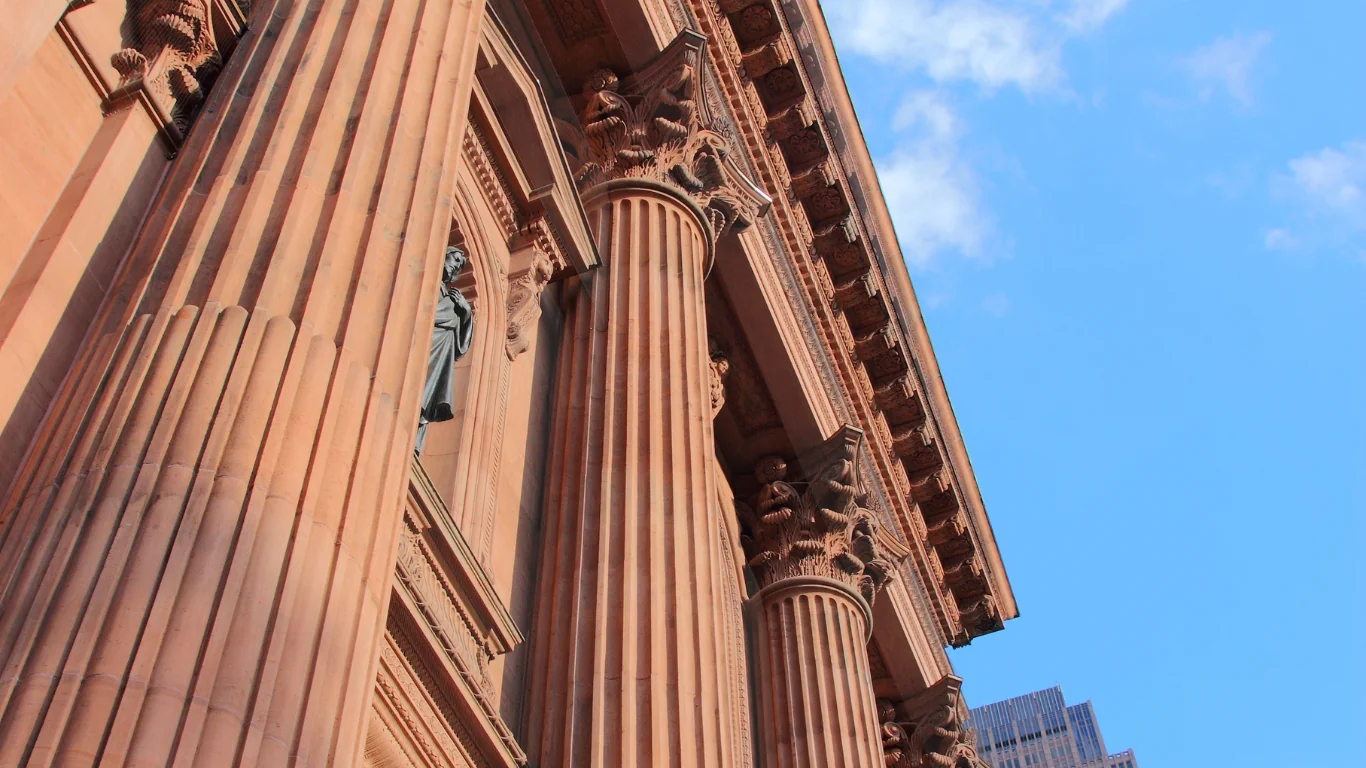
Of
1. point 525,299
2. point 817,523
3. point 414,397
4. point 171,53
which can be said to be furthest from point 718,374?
point 414,397

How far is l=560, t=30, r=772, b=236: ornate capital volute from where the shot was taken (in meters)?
14.2

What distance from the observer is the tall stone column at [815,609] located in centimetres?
1588

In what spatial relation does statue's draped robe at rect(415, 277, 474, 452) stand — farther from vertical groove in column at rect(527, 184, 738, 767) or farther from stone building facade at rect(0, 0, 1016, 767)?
vertical groove in column at rect(527, 184, 738, 767)

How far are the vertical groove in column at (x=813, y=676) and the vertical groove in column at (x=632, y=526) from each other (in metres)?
5.09

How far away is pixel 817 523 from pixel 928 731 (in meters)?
5.05

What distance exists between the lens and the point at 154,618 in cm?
424

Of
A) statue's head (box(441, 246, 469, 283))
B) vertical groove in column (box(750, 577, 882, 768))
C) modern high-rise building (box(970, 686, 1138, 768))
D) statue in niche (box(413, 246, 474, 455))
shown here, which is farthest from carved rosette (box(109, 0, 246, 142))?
modern high-rise building (box(970, 686, 1138, 768))

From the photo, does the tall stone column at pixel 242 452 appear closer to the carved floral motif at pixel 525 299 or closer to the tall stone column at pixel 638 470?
the tall stone column at pixel 638 470

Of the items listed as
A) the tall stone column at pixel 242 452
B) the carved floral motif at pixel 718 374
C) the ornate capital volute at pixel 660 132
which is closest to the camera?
the tall stone column at pixel 242 452

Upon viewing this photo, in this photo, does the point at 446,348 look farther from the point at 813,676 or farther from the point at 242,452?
the point at 813,676

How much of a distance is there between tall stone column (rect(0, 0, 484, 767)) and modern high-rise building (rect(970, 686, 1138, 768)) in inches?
4479

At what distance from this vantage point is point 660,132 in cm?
1449

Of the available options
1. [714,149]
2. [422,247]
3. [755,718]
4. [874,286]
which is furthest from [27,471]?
[874,286]

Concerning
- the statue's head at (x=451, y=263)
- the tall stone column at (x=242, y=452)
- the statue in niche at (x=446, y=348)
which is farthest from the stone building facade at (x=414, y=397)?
the statue's head at (x=451, y=263)
